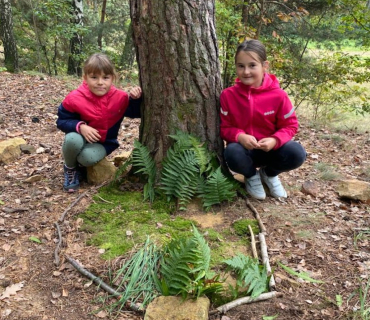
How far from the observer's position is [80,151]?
138 inches

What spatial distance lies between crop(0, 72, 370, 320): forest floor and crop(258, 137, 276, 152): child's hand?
0.59 metres

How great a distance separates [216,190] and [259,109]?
2.94 feet

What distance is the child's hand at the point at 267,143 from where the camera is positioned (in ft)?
10.2

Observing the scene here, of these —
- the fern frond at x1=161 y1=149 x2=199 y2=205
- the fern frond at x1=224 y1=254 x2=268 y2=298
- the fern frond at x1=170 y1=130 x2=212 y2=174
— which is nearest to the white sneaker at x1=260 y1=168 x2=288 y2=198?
the fern frond at x1=170 y1=130 x2=212 y2=174

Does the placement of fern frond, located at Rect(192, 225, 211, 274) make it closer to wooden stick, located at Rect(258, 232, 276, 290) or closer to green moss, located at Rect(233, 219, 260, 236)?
wooden stick, located at Rect(258, 232, 276, 290)

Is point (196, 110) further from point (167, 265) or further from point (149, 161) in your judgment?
point (167, 265)

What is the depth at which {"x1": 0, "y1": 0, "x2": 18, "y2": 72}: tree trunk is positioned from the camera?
1032 cm

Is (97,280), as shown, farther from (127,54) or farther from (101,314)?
(127,54)

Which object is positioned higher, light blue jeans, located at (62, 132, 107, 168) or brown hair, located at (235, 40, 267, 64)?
brown hair, located at (235, 40, 267, 64)

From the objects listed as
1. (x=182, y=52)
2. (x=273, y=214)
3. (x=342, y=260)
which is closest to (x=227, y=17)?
(x=182, y=52)

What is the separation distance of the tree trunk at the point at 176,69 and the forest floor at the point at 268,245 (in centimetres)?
96

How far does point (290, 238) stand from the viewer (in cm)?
285

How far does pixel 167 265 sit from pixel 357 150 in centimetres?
481

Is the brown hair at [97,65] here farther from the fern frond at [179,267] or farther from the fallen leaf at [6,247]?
the fern frond at [179,267]
